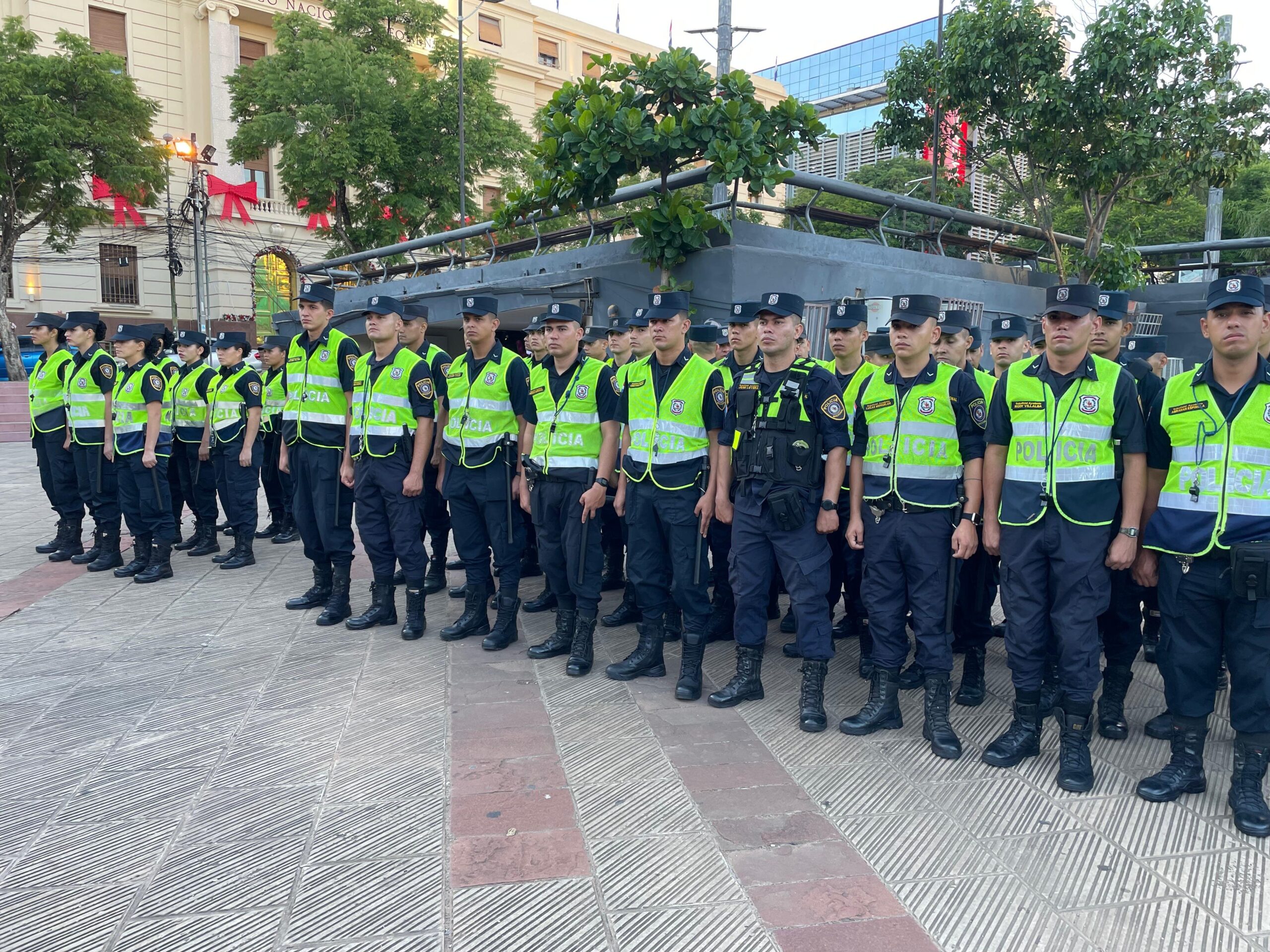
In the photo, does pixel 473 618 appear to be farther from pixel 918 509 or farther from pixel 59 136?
pixel 59 136

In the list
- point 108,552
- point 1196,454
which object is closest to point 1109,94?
point 1196,454

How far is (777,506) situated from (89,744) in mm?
3360

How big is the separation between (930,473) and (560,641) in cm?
241

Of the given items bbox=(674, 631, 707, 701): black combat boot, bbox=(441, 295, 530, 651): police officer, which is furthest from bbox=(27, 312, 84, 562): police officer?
bbox=(674, 631, 707, 701): black combat boot

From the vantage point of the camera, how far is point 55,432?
7.93 m

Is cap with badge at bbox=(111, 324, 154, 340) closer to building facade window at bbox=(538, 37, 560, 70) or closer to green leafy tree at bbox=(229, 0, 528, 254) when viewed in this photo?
green leafy tree at bbox=(229, 0, 528, 254)

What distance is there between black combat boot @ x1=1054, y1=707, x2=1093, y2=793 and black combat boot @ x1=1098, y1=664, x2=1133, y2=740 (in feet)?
1.62

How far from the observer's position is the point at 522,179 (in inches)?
1104

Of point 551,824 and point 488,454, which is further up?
point 488,454

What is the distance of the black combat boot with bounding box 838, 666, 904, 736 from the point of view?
13.7 feet

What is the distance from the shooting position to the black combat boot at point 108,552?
762cm

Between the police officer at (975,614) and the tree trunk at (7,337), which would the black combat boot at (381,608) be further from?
the tree trunk at (7,337)

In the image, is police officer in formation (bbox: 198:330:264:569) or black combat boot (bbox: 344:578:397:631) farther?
police officer in formation (bbox: 198:330:264:569)

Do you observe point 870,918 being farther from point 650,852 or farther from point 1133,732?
point 1133,732
